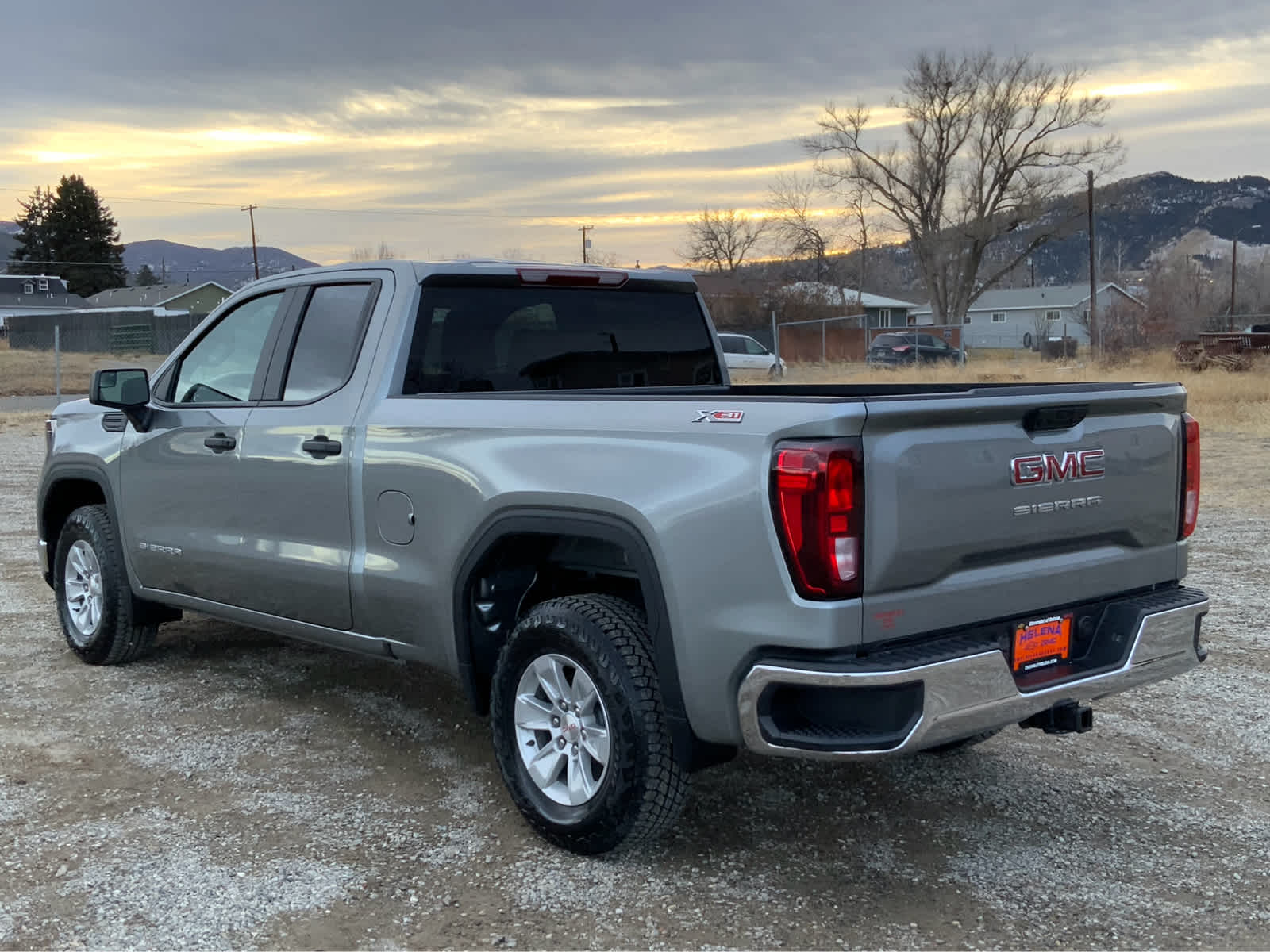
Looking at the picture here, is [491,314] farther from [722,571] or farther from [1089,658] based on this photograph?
[1089,658]

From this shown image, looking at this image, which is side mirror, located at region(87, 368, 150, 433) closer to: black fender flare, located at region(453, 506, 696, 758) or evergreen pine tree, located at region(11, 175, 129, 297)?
black fender flare, located at region(453, 506, 696, 758)

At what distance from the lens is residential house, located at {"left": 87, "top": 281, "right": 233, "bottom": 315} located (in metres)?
83.1

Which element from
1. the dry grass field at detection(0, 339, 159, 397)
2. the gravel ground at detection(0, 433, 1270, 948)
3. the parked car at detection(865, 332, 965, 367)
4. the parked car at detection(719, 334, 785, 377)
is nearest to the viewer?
the gravel ground at detection(0, 433, 1270, 948)

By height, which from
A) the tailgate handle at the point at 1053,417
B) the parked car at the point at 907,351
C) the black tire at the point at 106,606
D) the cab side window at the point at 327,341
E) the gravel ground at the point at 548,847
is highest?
the cab side window at the point at 327,341

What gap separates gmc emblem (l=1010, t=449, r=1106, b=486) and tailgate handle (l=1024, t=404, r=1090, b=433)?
79 millimetres

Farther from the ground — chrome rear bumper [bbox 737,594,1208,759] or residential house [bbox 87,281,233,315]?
residential house [bbox 87,281,233,315]

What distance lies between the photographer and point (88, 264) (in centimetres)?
9138

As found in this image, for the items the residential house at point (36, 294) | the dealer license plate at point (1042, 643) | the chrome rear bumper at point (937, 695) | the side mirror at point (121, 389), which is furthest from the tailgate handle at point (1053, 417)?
the residential house at point (36, 294)

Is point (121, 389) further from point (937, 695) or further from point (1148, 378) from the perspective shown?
point (1148, 378)

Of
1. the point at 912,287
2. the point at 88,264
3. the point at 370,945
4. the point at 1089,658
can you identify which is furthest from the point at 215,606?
the point at 912,287

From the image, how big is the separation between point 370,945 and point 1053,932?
1.86 m

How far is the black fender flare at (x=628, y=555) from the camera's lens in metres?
3.50

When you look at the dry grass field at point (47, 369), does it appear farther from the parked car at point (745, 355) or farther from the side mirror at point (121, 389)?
the side mirror at point (121, 389)

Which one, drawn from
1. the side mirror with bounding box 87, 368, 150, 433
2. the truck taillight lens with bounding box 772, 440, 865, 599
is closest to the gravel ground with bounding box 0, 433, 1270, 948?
the truck taillight lens with bounding box 772, 440, 865, 599
